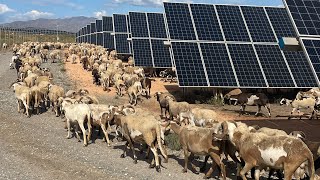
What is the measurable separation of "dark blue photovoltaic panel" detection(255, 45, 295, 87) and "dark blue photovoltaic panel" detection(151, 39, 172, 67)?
37.5 feet

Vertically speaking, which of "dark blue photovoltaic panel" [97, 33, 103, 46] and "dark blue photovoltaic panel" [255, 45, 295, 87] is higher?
"dark blue photovoltaic panel" [97, 33, 103, 46]

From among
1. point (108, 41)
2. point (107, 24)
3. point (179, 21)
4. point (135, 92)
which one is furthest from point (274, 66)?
point (107, 24)

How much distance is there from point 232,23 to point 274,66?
494 centimetres

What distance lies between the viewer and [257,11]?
29.5 m

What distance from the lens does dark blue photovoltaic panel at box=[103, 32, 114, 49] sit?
59.4 meters

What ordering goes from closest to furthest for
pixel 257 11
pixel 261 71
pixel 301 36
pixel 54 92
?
1. pixel 301 36
2. pixel 54 92
3. pixel 261 71
4. pixel 257 11

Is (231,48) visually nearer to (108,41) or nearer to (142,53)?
(142,53)

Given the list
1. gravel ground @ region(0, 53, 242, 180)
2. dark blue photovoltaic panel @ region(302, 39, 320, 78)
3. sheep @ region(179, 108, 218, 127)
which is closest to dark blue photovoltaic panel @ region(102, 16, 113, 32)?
gravel ground @ region(0, 53, 242, 180)

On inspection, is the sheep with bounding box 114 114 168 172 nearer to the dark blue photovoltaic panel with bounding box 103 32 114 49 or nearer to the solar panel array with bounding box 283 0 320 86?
the solar panel array with bounding box 283 0 320 86

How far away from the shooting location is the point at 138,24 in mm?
41062

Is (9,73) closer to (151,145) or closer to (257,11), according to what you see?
(257,11)

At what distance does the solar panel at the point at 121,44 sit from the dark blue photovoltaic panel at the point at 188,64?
2481 cm

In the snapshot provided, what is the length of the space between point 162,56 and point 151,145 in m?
23.6

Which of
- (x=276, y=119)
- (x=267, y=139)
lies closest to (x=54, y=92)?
(x=276, y=119)
